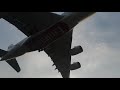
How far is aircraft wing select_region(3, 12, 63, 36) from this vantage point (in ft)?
109

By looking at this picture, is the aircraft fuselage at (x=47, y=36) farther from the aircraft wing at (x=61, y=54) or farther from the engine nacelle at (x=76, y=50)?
the engine nacelle at (x=76, y=50)

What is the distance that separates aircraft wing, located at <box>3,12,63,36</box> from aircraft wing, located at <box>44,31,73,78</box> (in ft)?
16.5

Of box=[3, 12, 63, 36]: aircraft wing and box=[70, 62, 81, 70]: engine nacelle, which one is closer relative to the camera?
box=[3, 12, 63, 36]: aircraft wing

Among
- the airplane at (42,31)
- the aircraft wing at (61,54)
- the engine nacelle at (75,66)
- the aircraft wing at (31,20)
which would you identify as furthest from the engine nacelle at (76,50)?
the aircraft wing at (31,20)

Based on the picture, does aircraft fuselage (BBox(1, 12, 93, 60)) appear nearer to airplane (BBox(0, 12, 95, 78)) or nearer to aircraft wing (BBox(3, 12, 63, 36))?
airplane (BBox(0, 12, 95, 78))

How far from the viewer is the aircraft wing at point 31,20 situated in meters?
33.3

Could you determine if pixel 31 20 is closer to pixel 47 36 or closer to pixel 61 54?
pixel 47 36

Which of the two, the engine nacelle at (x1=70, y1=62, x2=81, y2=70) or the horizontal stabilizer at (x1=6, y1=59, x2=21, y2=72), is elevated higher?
the engine nacelle at (x1=70, y1=62, x2=81, y2=70)

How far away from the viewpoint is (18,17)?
33250 mm

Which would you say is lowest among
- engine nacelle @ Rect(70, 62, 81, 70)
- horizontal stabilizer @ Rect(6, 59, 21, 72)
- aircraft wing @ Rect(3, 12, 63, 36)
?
horizontal stabilizer @ Rect(6, 59, 21, 72)

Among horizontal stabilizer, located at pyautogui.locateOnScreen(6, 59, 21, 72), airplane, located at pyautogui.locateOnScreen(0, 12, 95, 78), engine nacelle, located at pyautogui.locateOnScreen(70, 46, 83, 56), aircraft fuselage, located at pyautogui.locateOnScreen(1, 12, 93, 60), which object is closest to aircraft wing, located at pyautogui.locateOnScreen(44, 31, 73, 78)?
airplane, located at pyautogui.locateOnScreen(0, 12, 95, 78)
